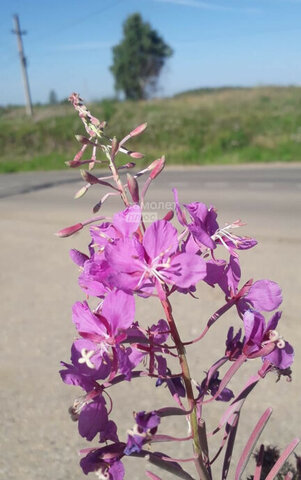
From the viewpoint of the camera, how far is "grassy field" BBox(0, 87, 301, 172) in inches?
887

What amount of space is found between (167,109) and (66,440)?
3143 cm

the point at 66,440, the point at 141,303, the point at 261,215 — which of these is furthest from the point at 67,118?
the point at 66,440

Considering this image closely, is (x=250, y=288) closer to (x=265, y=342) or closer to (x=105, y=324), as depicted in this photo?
(x=265, y=342)

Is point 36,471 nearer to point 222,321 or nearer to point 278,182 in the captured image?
point 222,321

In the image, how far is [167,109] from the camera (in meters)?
33.4

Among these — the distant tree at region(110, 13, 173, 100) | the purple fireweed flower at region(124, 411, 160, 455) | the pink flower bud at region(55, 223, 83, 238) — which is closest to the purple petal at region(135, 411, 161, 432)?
the purple fireweed flower at region(124, 411, 160, 455)

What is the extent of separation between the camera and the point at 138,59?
213 ft

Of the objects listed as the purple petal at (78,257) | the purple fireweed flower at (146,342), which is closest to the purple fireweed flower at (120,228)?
the purple petal at (78,257)

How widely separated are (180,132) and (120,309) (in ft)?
87.3

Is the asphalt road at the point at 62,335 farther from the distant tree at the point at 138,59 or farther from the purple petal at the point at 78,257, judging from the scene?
the distant tree at the point at 138,59

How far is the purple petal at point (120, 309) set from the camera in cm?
120

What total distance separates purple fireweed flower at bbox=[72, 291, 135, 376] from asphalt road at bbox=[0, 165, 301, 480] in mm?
477

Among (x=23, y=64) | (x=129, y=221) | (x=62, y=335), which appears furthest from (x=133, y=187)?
(x=23, y=64)

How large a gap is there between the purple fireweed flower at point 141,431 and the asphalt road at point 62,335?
0.64m
